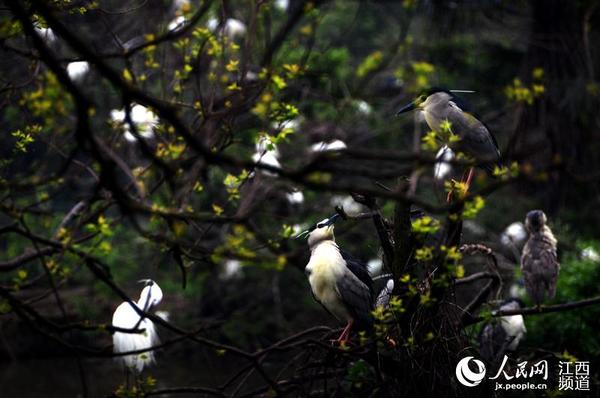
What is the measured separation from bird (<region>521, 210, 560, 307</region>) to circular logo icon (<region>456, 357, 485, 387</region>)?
208 centimetres

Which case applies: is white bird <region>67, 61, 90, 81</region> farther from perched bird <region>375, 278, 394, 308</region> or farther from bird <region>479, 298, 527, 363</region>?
bird <region>479, 298, 527, 363</region>

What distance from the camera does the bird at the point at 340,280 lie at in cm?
414

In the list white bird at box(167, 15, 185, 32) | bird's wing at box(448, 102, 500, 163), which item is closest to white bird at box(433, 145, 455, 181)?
bird's wing at box(448, 102, 500, 163)

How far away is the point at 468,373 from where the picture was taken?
3953 mm

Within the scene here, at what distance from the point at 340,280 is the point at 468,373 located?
0.86 m

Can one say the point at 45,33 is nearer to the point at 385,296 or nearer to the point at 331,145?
the point at 331,145

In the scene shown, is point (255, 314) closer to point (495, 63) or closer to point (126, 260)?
point (126, 260)

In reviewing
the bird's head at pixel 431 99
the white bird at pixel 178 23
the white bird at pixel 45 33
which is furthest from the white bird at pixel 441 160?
the white bird at pixel 45 33

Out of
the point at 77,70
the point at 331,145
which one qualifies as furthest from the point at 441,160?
the point at 77,70

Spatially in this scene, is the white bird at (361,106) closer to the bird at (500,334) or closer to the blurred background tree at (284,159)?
the blurred background tree at (284,159)

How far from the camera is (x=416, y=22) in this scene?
1700 cm

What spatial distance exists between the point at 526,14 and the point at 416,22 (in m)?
6.76

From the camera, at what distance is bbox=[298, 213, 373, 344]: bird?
414 cm

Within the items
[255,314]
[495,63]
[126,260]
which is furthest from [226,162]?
[495,63]
